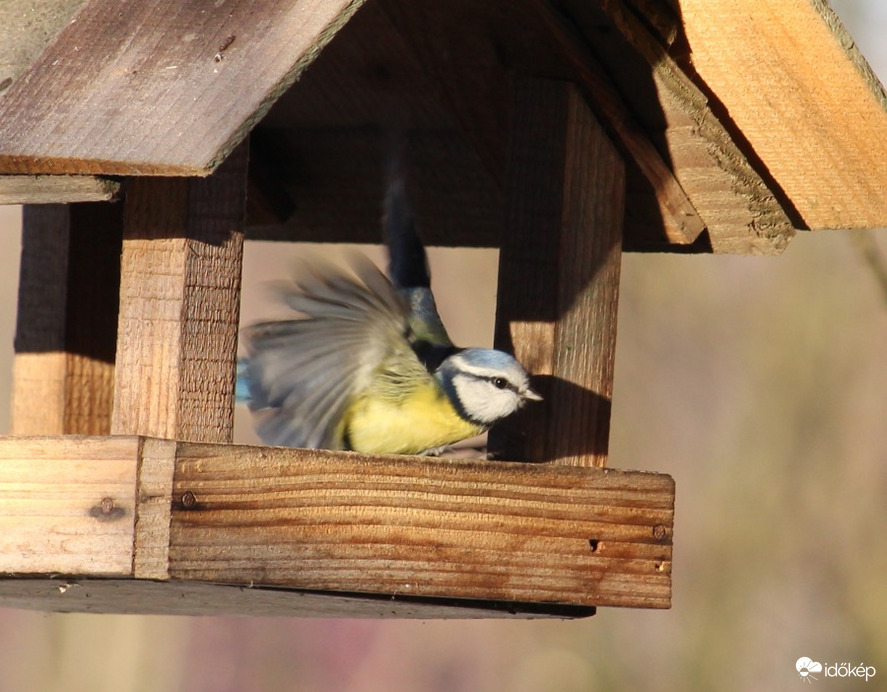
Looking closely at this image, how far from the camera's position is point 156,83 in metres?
1.97

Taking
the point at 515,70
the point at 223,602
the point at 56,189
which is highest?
the point at 515,70

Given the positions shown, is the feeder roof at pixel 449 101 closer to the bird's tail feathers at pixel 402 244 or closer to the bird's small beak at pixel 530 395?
the bird's tail feathers at pixel 402 244

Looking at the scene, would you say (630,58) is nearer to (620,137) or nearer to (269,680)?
(620,137)

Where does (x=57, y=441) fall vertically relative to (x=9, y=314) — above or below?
below

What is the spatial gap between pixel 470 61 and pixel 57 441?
4.35 feet

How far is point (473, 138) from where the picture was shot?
3.16 metres

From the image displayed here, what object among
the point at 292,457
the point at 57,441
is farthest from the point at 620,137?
the point at 57,441

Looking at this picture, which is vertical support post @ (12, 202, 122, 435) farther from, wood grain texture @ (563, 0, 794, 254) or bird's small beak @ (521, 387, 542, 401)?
wood grain texture @ (563, 0, 794, 254)

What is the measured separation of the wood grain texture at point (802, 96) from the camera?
8.01 ft

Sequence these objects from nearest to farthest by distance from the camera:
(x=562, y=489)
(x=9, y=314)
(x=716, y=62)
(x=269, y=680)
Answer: (x=562, y=489)
(x=716, y=62)
(x=269, y=680)
(x=9, y=314)

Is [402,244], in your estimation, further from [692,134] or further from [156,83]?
[156,83]

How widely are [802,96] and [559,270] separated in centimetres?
54

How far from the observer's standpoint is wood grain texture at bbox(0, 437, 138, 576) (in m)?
1.86

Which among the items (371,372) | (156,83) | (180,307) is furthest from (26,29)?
(371,372)
